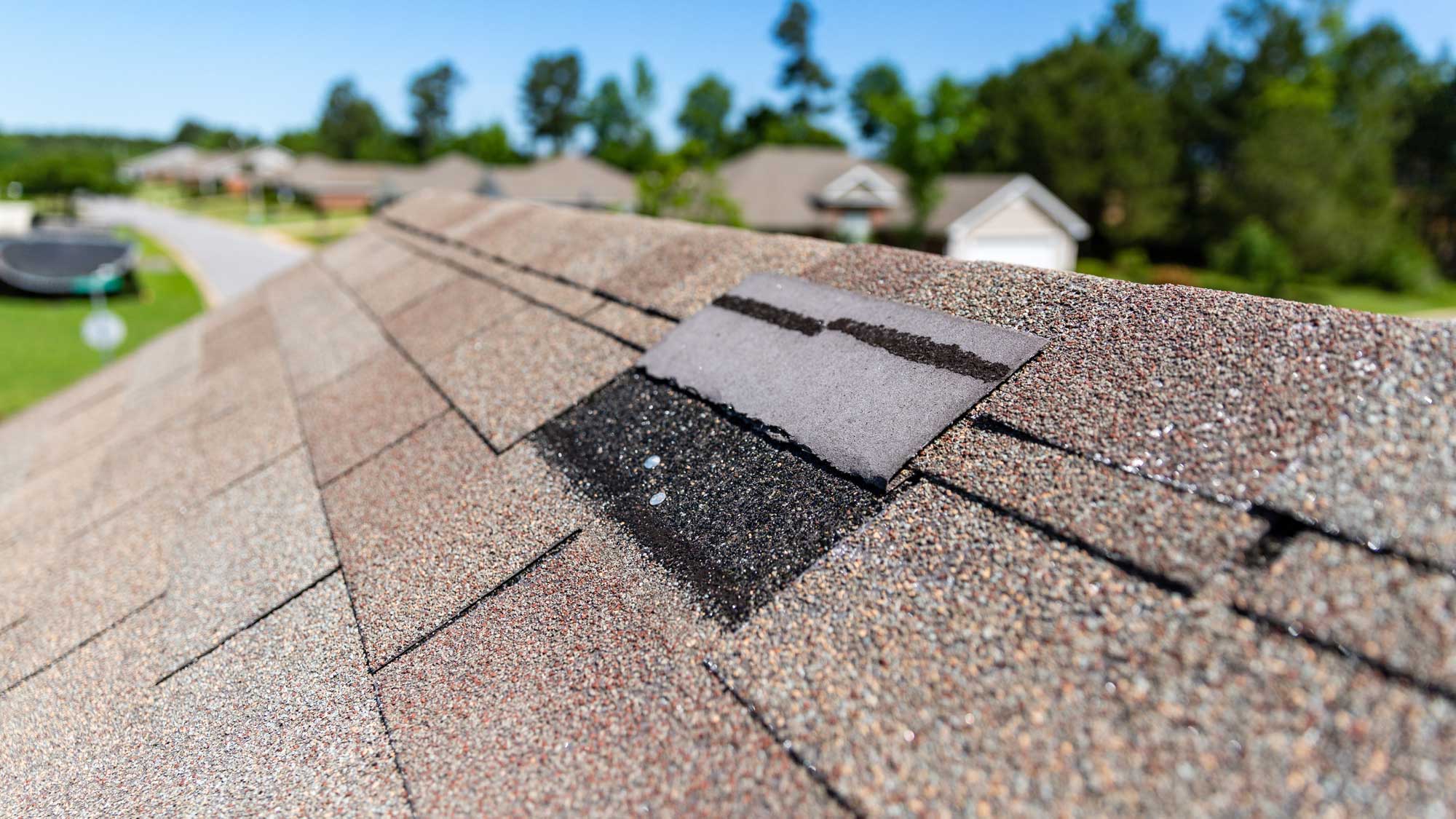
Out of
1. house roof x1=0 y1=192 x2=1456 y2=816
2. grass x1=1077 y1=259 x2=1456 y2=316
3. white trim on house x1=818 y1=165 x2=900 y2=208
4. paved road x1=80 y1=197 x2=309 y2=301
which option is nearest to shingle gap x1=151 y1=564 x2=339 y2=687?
house roof x1=0 y1=192 x2=1456 y2=816

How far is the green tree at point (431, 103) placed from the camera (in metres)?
113

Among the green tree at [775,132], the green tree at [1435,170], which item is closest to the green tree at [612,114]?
the green tree at [775,132]

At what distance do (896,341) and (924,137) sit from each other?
3650 cm

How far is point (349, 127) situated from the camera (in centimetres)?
10850

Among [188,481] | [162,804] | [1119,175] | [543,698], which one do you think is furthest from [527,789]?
[1119,175]

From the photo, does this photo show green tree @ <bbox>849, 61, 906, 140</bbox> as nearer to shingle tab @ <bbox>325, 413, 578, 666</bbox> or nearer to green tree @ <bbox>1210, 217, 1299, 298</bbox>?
green tree @ <bbox>1210, 217, 1299, 298</bbox>

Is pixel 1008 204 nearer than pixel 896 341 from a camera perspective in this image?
No

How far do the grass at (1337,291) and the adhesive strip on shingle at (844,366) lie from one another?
31.8 m

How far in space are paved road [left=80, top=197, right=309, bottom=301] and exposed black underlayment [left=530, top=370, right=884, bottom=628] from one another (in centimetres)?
2009

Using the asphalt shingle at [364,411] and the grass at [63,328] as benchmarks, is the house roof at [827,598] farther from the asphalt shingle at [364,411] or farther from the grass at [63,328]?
the grass at [63,328]

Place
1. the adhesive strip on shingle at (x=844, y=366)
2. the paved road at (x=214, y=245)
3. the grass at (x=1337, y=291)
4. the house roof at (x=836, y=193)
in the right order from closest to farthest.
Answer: the adhesive strip on shingle at (x=844, y=366) → the grass at (x=1337, y=291) → the house roof at (x=836, y=193) → the paved road at (x=214, y=245)

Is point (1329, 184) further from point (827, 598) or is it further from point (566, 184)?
point (827, 598)

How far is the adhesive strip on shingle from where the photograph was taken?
236 centimetres

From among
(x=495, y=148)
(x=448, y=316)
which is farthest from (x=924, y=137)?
(x=495, y=148)
